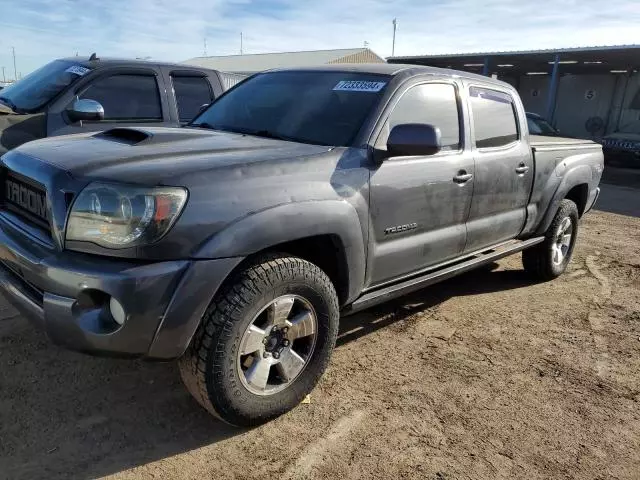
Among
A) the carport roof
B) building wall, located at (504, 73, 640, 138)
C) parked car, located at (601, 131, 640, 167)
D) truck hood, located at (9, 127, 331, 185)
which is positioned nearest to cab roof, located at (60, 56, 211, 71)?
truck hood, located at (9, 127, 331, 185)

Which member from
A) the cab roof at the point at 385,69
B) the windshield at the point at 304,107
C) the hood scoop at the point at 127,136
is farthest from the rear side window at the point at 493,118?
the hood scoop at the point at 127,136

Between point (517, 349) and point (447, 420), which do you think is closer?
point (447, 420)

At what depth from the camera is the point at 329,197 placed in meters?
2.74

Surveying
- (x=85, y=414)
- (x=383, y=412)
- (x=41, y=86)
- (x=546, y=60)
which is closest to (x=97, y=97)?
(x=41, y=86)

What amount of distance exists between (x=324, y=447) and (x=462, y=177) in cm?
197

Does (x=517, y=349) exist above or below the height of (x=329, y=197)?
below

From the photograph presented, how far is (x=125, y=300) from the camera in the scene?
7.06 feet

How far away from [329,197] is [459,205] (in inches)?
50.2

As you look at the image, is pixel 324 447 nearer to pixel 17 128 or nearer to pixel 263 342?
pixel 263 342

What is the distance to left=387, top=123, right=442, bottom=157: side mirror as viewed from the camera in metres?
2.92

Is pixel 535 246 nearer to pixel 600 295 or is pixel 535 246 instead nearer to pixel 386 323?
pixel 600 295

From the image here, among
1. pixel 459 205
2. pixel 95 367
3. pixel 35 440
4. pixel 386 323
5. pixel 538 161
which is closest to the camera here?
pixel 35 440

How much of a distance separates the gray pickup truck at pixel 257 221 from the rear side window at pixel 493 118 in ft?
0.10

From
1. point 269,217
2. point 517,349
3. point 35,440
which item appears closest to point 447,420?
point 517,349
